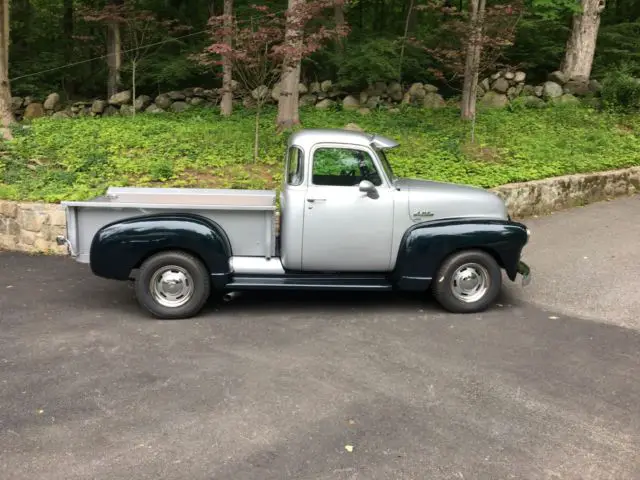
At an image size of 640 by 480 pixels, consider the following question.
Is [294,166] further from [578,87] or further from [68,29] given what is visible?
[68,29]

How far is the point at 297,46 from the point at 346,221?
6167mm

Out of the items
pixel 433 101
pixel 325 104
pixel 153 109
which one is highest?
pixel 433 101

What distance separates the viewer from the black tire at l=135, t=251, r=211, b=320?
5688 millimetres

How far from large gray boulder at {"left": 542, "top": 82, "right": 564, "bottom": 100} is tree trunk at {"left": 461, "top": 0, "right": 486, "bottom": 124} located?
3.15 metres

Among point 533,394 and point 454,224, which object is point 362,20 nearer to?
point 454,224

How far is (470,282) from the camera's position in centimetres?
605

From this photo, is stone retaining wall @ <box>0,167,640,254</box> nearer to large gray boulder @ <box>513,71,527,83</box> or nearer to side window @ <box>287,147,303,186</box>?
side window @ <box>287,147,303,186</box>

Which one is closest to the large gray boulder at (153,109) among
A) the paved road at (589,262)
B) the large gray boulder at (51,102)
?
the large gray boulder at (51,102)

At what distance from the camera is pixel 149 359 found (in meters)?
4.84

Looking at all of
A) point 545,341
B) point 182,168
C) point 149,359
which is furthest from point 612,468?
point 182,168

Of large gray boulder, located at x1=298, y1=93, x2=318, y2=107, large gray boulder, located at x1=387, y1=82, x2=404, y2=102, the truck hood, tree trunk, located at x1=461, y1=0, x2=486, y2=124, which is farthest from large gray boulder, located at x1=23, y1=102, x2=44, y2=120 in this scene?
the truck hood

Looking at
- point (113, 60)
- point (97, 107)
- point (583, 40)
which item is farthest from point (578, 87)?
point (97, 107)

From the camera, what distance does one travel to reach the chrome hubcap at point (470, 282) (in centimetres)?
602

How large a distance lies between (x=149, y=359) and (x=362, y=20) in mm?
23834
